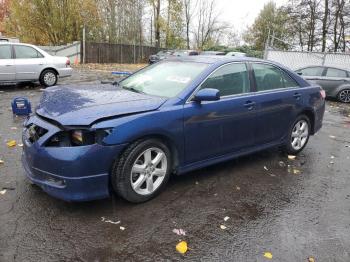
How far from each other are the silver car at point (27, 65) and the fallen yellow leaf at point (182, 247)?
984 cm

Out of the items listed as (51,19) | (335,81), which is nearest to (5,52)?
(335,81)

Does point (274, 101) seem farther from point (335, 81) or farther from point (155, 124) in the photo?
point (335, 81)

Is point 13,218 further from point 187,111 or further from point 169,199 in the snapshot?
point 187,111

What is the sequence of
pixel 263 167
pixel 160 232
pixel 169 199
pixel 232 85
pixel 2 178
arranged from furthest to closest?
1. pixel 263 167
2. pixel 232 85
3. pixel 2 178
4. pixel 169 199
5. pixel 160 232

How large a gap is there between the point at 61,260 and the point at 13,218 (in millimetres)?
897

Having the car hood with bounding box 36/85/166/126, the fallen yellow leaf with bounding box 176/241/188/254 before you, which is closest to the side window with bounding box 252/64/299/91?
the car hood with bounding box 36/85/166/126

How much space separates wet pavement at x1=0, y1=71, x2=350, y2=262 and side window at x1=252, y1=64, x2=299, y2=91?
1.22 metres

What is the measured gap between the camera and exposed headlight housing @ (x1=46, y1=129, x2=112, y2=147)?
343 cm

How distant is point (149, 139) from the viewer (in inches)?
150

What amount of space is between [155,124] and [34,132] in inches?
49.8

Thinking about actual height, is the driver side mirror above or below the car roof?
below

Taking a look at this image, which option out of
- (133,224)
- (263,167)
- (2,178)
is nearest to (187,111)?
(133,224)

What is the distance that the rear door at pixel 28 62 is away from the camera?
11.4 meters

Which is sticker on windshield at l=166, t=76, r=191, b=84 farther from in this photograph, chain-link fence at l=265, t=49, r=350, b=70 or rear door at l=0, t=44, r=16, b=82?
chain-link fence at l=265, t=49, r=350, b=70
